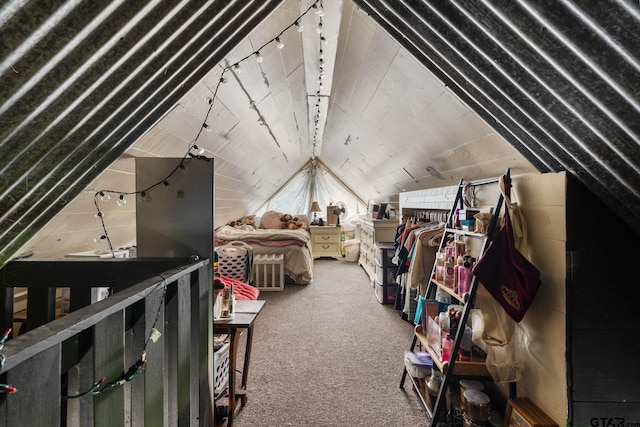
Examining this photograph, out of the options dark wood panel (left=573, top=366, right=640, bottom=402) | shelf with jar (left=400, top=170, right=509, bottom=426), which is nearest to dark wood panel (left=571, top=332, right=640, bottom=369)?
dark wood panel (left=573, top=366, right=640, bottom=402)

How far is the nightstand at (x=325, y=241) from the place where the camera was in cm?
644

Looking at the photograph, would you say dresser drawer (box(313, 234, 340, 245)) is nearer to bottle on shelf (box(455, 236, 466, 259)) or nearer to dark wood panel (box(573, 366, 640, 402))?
bottle on shelf (box(455, 236, 466, 259))

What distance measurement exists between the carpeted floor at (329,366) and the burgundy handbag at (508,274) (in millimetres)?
961

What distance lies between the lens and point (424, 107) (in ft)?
6.56

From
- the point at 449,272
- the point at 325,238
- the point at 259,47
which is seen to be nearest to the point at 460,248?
the point at 449,272

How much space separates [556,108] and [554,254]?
0.71 meters

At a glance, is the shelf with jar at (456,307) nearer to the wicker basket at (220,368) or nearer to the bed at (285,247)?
the wicker basket at (220,368)

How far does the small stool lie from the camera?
4.39 metres

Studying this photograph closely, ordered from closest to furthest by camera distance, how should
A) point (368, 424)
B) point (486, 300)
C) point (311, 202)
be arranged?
point (486, 300) < point (368, 424) < point (311, 202)

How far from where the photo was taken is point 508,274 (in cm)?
143

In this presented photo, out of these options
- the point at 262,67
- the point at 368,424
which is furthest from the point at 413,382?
the point at 262,67

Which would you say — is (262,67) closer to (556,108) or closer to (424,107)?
(424,107)

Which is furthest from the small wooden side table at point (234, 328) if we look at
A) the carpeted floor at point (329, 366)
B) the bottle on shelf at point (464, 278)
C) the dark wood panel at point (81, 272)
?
the bottle on shelf at point (464, 278)

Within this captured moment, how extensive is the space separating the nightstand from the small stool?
2.06m
